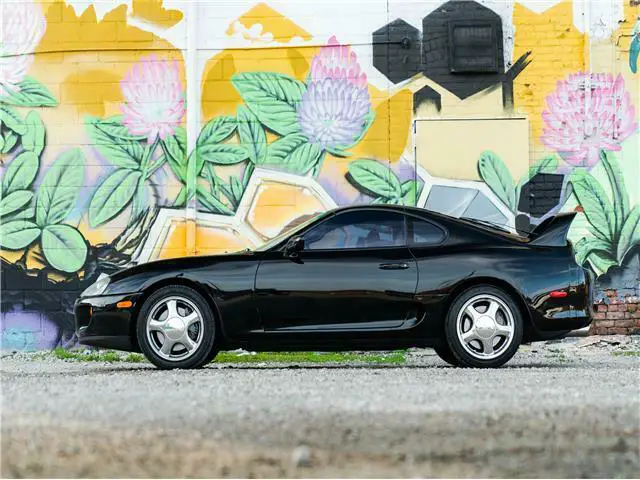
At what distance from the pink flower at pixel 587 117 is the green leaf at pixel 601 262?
1.13m

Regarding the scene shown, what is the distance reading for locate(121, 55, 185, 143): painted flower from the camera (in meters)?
14.0

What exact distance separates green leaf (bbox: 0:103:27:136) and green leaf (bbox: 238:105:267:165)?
9.26ft

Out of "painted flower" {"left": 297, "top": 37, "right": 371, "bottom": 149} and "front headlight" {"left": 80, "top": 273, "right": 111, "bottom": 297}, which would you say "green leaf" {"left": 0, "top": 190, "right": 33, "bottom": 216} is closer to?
"painted flower" {"left": 297, "top": 37, "right": 371, "bottom": 149}

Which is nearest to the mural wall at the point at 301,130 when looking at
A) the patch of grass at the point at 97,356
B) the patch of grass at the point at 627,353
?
the patch of grass at the point at 97,356

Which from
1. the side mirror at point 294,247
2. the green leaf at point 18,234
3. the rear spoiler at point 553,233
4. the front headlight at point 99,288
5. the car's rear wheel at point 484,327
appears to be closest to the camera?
the car's rear wheel at point 484,327

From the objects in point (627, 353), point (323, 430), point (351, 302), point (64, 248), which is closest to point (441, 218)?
point (351, 302)

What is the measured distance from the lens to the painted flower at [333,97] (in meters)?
13.8

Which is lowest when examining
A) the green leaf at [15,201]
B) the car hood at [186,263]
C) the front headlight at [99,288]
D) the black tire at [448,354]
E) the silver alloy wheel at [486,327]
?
the black tire at [448,354]

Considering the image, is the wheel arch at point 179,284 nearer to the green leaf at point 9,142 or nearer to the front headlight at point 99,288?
the front headlight at point 99,288

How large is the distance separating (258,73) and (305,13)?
0.97m

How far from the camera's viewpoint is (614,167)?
13.7 metres

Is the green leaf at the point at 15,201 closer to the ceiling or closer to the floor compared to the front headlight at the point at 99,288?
closer to the ceiling

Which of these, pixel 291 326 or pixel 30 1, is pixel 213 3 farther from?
pixel 291 326

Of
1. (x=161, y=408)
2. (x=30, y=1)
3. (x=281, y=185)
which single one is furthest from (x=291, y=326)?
(x=30, y=1)
